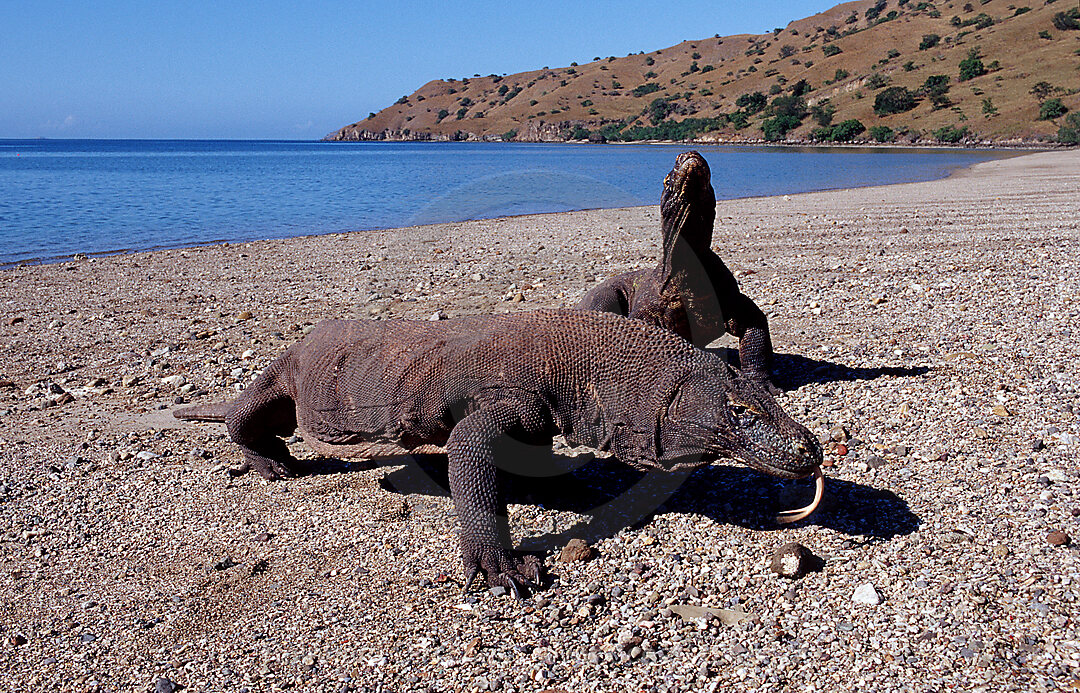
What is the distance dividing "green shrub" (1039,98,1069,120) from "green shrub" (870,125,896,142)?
1503 centimetres

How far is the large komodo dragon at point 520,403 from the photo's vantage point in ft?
13.0

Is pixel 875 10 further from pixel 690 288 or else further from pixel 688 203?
pixel 688 203

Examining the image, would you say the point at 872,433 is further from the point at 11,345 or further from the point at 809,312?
the point at 11,345

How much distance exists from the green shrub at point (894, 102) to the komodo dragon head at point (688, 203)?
100 metres

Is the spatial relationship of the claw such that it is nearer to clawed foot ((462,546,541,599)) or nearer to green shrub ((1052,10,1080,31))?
clawed foot ((462,546,541,599))

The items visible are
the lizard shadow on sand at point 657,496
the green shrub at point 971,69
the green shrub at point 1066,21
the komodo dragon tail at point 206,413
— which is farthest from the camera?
the green shrub at point 1066,21

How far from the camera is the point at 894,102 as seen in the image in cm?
9406

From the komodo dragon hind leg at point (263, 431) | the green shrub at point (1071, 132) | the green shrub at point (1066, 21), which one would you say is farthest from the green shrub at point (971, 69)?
the komodo dragon hind leg at point (263, 431)

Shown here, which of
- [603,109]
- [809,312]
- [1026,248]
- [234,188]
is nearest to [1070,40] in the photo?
[603,109]

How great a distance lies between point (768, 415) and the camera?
3873mm

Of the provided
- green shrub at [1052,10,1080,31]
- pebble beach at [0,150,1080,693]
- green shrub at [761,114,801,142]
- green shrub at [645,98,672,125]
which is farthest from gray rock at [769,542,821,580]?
green shrub at [645,98,672,125]

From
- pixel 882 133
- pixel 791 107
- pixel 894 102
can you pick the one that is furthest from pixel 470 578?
pixel 791 107

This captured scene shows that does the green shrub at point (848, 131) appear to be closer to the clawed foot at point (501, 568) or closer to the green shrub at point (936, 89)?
the green shrub at point (936, 89)

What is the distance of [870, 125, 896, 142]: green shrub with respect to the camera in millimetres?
85938
